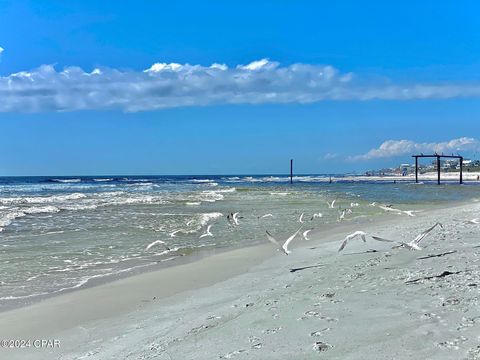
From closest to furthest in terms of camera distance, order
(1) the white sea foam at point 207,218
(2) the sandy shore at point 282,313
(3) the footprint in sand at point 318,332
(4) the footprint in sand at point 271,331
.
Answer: (2) the sandy shore at point 282,313, (3) the footprint in sand at point 318,332, (4) the footprint in sand at point 271,331, (1) the white sea foam at point 207,218

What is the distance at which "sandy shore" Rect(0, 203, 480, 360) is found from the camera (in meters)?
4.10

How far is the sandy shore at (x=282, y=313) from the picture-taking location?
4.10 meters

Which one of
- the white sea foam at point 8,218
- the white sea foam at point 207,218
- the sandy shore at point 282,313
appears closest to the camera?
the sandy shore at point 282,313

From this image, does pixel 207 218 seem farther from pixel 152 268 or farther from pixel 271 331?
pixel 271 331

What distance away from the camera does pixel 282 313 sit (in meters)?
5.33

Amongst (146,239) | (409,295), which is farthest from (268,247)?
(409,295)

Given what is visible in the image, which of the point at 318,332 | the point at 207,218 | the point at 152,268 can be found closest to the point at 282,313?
the point at 318,332

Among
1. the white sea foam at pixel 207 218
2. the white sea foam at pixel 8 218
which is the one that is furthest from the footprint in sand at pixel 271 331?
the white sea foam at pixel 8 218

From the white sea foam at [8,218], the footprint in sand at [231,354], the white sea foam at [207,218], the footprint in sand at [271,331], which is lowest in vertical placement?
the white sea foam at [207,218]

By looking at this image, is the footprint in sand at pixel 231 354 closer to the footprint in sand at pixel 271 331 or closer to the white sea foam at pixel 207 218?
the footprint in sand at pixel 271 331

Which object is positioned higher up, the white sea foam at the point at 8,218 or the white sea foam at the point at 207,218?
the white sea foam at the point at 8,218

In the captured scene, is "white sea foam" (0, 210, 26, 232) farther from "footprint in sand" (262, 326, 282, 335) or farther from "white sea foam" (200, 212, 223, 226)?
"footprint in sand" (262, 326, 282, 335)

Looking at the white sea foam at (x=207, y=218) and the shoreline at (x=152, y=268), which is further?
the white sea foam at (x=207, y=218)

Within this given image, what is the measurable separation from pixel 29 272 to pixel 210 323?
5.48m
